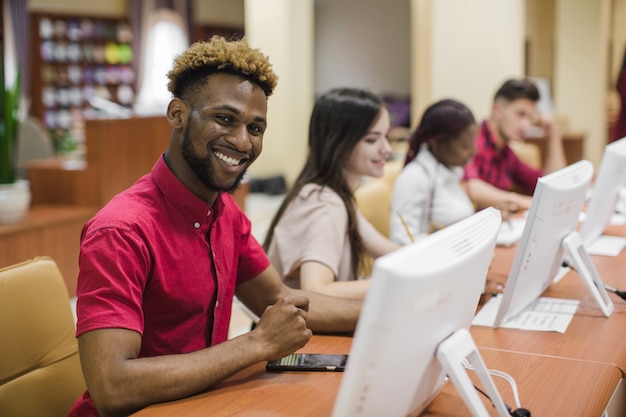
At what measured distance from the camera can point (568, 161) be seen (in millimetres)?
5629

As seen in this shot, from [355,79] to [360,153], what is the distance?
9.49 metres

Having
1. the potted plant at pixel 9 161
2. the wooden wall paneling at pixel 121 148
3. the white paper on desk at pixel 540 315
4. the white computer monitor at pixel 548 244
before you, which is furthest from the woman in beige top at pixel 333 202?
the wooden wall paneling at pixel 121 148

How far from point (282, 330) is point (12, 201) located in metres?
2.82

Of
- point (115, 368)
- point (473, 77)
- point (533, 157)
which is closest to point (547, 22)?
point (473, 77)

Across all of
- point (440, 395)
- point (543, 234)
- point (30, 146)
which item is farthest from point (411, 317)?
point (30, 146)

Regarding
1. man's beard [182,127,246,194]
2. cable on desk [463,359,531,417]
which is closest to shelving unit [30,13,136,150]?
man's beard [182,127,246,194]

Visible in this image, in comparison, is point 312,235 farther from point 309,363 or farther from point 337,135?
point 309,363

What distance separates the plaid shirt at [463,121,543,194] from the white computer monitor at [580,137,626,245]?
4.24 ft

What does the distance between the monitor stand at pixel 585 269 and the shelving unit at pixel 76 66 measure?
7.29 metres

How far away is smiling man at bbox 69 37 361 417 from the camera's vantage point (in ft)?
4.33

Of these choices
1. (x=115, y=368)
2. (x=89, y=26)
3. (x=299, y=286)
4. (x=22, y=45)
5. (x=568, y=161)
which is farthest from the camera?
(x=89, y=26)

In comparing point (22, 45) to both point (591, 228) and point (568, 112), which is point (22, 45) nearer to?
point (568, 112)

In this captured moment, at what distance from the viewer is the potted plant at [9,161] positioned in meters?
3.76

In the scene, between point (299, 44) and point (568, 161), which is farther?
point (299, 44)
